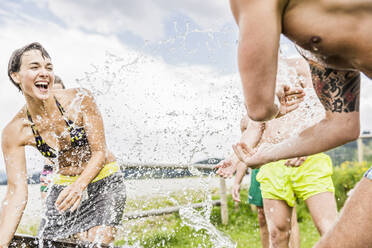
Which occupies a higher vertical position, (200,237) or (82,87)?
(82,87)

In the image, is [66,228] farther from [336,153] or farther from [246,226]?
[336,153]

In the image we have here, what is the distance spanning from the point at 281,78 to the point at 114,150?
2022 millimetres

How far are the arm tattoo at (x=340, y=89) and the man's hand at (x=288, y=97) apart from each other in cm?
16

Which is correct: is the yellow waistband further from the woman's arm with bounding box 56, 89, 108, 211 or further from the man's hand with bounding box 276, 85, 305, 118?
the man's hand with bounding box 276, 85, 305, 118

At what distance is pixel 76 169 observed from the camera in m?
3.39

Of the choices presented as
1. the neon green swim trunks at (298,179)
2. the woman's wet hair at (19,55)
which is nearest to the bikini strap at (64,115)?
the woman's wet hair at (19,55)

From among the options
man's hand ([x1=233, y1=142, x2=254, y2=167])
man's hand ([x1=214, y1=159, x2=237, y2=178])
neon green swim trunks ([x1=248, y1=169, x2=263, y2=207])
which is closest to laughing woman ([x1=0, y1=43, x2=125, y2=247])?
man's hand ([x1=214, y1=159, x2=237, y2=178])

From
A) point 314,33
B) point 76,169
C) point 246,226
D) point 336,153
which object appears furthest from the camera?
point 336,153

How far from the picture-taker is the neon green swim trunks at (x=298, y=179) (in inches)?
125

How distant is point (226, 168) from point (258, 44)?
1.64 meters

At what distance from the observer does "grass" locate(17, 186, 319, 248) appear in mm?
5855

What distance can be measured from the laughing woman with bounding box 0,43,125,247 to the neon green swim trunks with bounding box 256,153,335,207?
135cm

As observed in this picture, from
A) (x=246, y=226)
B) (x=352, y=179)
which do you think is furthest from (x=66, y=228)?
(x=352, y=179)

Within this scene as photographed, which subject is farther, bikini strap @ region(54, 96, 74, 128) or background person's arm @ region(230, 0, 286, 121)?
bikini strap @ region(54, 96, 74, 128)
